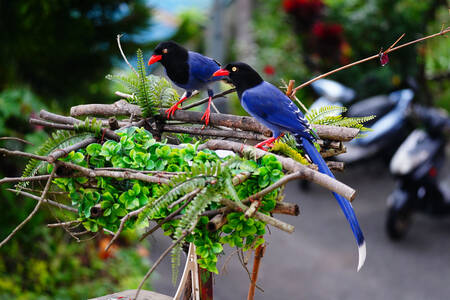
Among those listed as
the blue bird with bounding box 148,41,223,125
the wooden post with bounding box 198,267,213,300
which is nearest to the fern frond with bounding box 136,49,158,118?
the blue bird with bounding box 148,41,223,125

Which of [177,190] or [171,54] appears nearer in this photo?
[177,190]

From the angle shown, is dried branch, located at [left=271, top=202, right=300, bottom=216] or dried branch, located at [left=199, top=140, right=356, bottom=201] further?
dried branch, located at [left=271, top=202, right=300, bottom=216]

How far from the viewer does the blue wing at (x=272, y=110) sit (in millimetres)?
1656

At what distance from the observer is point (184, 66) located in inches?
75.5

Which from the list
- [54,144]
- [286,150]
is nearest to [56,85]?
[54,144]

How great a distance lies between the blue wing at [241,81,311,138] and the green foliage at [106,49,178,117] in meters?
0.37

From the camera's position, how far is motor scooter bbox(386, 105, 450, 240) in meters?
4.84

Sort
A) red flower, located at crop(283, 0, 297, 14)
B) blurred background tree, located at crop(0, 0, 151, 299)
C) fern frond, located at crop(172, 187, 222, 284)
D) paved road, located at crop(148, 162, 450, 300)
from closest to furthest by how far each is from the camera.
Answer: fern frond, located at crop(172, 187, 222, 284) → blurred background tree, located at crop(0, 0, 151, 299) → paved road, located at crop(148, 162, 450, 300) → red flower, located at crop(283, 0, 297, 14)

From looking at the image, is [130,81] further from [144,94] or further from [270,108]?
[270,108]

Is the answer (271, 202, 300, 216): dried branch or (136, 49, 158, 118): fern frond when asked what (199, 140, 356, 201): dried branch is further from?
(136, 49, 158, 118): fern frond

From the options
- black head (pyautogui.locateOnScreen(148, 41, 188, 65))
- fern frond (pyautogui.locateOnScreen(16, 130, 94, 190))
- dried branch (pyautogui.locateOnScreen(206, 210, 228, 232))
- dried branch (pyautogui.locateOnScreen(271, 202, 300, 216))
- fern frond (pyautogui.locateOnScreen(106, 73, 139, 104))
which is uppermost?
black head (pyautogui.locateOnScreen(148, 41, 188, 65))

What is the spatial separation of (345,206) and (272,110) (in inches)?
15.8

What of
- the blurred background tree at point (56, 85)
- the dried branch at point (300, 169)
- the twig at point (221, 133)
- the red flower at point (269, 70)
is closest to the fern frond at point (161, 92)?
the twig at point (221, 133)

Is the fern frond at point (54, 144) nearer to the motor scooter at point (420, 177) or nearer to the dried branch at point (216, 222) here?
the dried branch at point (216, 222)
